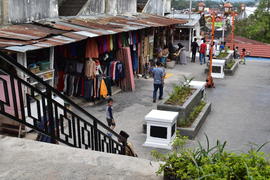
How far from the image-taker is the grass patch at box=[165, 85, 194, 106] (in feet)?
37.6

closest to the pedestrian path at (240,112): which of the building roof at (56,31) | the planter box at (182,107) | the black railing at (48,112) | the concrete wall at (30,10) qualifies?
the planter box at (182,107)

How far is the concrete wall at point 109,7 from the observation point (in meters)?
15.0

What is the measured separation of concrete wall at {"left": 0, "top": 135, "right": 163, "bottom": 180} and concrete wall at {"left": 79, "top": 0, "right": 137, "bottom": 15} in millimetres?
10318

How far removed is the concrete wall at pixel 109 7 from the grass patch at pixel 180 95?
532 cm

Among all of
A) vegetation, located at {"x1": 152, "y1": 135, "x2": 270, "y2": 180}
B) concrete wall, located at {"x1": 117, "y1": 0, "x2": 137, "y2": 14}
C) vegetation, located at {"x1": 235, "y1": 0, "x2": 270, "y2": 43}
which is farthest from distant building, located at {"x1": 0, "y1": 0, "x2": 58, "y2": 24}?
vegetation, located at {"x1": 235, "y1": 0, "x2": 270, "y2": 43}

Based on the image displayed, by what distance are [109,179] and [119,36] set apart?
1212cm

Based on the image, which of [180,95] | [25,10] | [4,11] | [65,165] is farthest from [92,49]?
[65,165]

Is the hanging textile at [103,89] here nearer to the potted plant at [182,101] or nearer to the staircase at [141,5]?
the potted plant at [182,101]

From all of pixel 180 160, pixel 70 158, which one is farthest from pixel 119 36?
pixel 180 160

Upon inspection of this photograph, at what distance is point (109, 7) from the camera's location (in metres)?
16.6

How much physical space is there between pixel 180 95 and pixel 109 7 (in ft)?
21.6

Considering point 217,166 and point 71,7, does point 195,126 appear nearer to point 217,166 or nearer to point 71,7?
point 217,166

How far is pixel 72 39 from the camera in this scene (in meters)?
10.7

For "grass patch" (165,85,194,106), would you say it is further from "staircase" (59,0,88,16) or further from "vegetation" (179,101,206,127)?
"staircase" (59,0,88,16)
